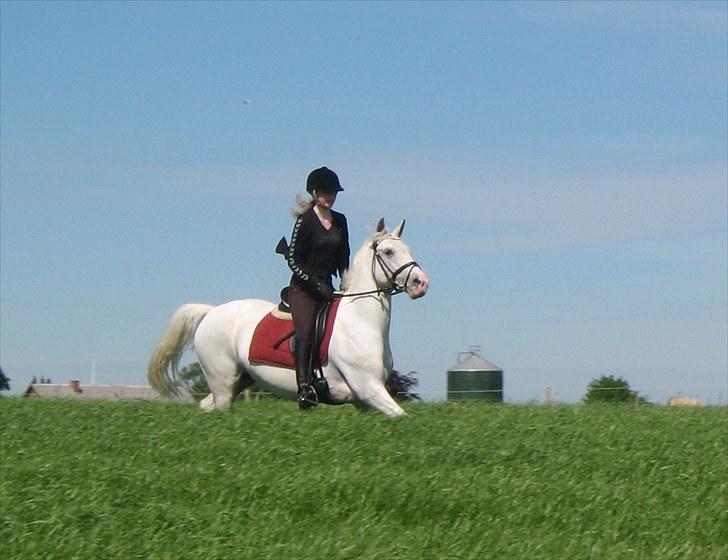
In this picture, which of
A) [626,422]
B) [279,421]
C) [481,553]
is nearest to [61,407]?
[279,421]

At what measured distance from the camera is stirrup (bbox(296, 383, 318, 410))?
14930 mm

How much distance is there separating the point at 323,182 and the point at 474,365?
15.7m

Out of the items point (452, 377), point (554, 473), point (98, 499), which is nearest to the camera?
point (98, 499)

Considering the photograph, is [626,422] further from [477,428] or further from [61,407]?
[61,407]

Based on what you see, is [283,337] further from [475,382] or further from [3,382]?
[3,382]

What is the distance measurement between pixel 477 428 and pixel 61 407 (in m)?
5.58

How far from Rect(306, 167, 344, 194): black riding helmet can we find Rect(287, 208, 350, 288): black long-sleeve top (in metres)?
0.25

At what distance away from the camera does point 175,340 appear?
57.6 feet

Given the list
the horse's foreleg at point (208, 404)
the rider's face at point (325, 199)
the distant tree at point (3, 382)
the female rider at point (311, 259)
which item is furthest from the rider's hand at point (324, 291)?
the distant tree at point (3, 382)

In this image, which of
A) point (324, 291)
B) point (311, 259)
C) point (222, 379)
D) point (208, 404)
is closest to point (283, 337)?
point (324, 291)

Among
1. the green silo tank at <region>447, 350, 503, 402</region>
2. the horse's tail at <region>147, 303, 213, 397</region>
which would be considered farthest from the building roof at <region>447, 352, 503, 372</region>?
the horse's tail at <region>147, 303, 213, 397</region>

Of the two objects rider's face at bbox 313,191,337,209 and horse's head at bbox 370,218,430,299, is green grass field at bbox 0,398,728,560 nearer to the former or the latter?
horse's head at bbox 370,218,430,299

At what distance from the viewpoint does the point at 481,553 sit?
382 inches

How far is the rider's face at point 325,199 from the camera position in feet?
49.4
